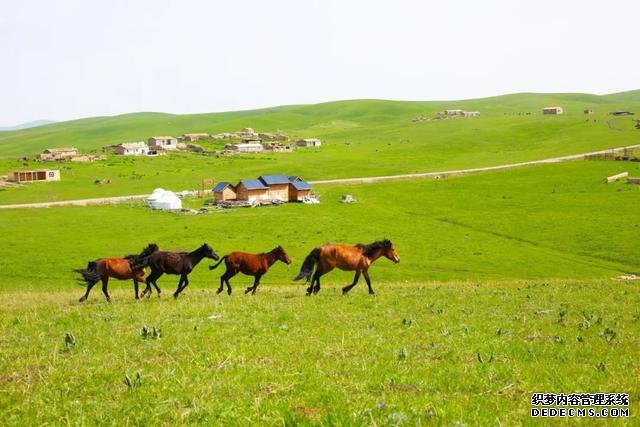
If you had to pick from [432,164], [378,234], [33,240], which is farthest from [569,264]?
[432,164]

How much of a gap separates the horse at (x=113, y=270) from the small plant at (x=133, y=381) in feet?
46.3

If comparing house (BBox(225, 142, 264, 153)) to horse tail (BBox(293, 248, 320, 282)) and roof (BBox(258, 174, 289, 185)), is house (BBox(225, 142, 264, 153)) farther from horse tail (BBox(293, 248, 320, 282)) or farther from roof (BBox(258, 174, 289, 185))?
horse tail (BBox(293, 248, 320, 282))

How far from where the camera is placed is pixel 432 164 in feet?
435

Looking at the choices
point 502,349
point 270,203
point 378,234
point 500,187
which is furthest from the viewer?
point 500,187

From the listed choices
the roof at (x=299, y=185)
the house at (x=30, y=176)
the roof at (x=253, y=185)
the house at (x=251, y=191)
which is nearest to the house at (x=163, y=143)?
the house at (x=30, y=176)

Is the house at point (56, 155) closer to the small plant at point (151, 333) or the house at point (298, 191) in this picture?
the house at point (298, 191)

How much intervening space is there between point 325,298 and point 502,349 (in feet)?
34.6

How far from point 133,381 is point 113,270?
15093 mm

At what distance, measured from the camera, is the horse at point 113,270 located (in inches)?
925

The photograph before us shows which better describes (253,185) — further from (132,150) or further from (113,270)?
(113,270)

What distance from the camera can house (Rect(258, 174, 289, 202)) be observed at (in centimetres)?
9601

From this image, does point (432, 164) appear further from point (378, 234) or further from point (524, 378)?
point (524, 378)

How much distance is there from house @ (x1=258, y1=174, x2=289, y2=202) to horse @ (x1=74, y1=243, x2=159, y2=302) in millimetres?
71149

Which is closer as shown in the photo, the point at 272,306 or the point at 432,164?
the point at 272,306
